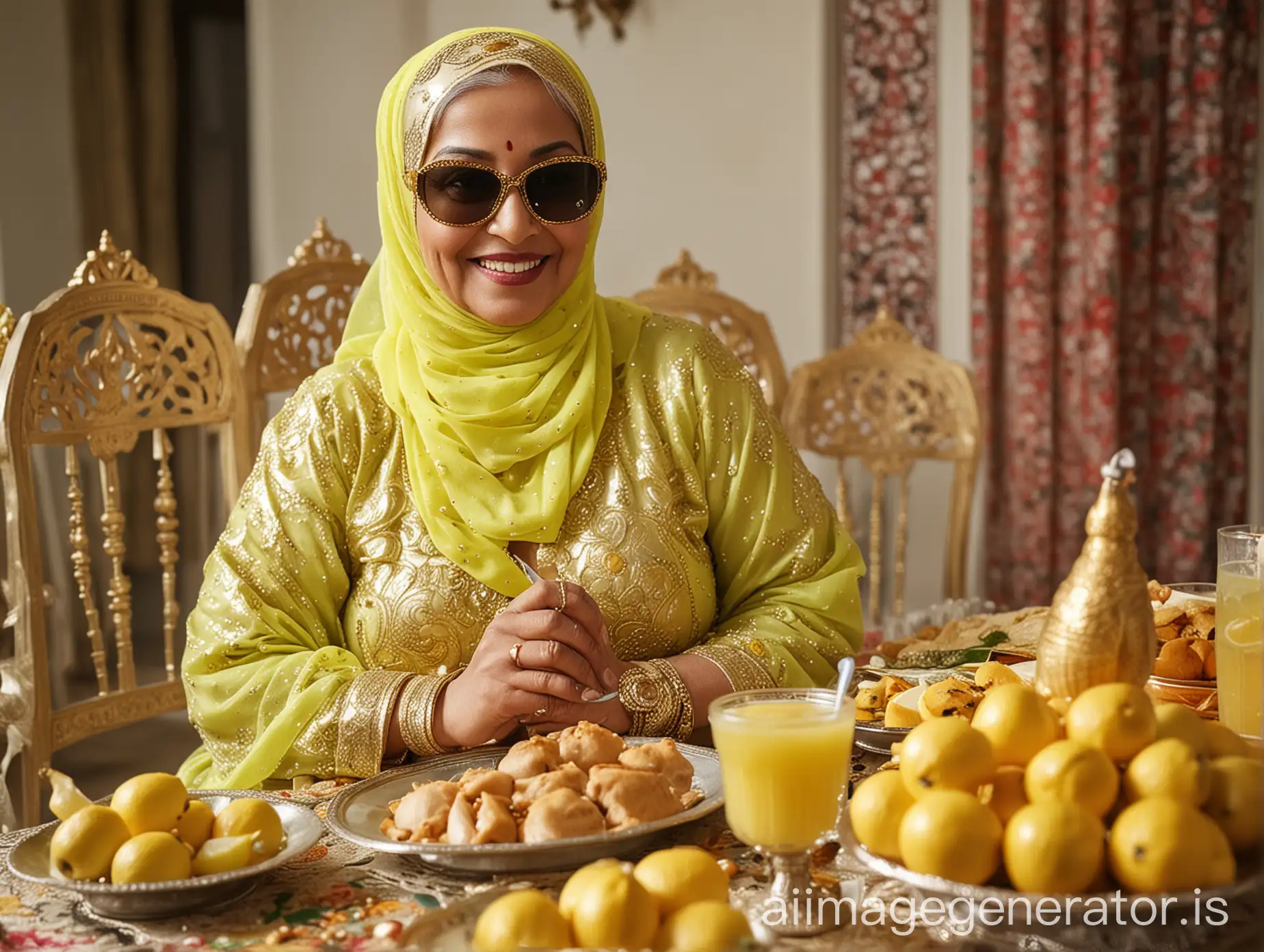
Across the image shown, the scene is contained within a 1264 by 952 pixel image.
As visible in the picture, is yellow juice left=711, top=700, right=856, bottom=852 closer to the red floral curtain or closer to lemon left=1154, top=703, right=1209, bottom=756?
lemon left=1154, top=703, right=1209, bottom=756

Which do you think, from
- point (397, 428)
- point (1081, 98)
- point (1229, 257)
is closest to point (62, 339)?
point (397, 428)

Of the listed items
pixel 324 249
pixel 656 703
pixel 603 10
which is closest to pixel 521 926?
pixel 656 703

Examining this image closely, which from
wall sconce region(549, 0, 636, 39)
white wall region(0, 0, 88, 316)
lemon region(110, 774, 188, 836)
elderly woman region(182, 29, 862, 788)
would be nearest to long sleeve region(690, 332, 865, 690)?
elderly woman region(182, 29, 862, 788)

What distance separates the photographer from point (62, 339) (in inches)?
77.3

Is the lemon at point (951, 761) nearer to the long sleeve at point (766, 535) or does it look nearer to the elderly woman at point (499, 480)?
the elderly woman at point (499, 480)

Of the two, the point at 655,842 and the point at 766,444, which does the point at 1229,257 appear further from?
the point at 655,842

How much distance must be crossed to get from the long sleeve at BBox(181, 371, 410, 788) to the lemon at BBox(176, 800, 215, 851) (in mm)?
366

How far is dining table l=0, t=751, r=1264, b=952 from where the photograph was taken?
2.55 ft

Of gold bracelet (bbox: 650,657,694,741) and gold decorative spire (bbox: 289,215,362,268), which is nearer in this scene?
gold bracelet (bbox: 650,657,694,741)

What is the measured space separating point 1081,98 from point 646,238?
1298 mm

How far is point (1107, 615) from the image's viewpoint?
0.88 meters

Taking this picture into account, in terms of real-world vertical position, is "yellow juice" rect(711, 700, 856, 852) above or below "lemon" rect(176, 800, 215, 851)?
above

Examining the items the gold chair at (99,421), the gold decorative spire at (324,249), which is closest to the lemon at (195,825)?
the gold chair at (99,421)

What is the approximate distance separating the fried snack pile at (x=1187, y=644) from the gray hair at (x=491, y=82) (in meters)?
0.89
